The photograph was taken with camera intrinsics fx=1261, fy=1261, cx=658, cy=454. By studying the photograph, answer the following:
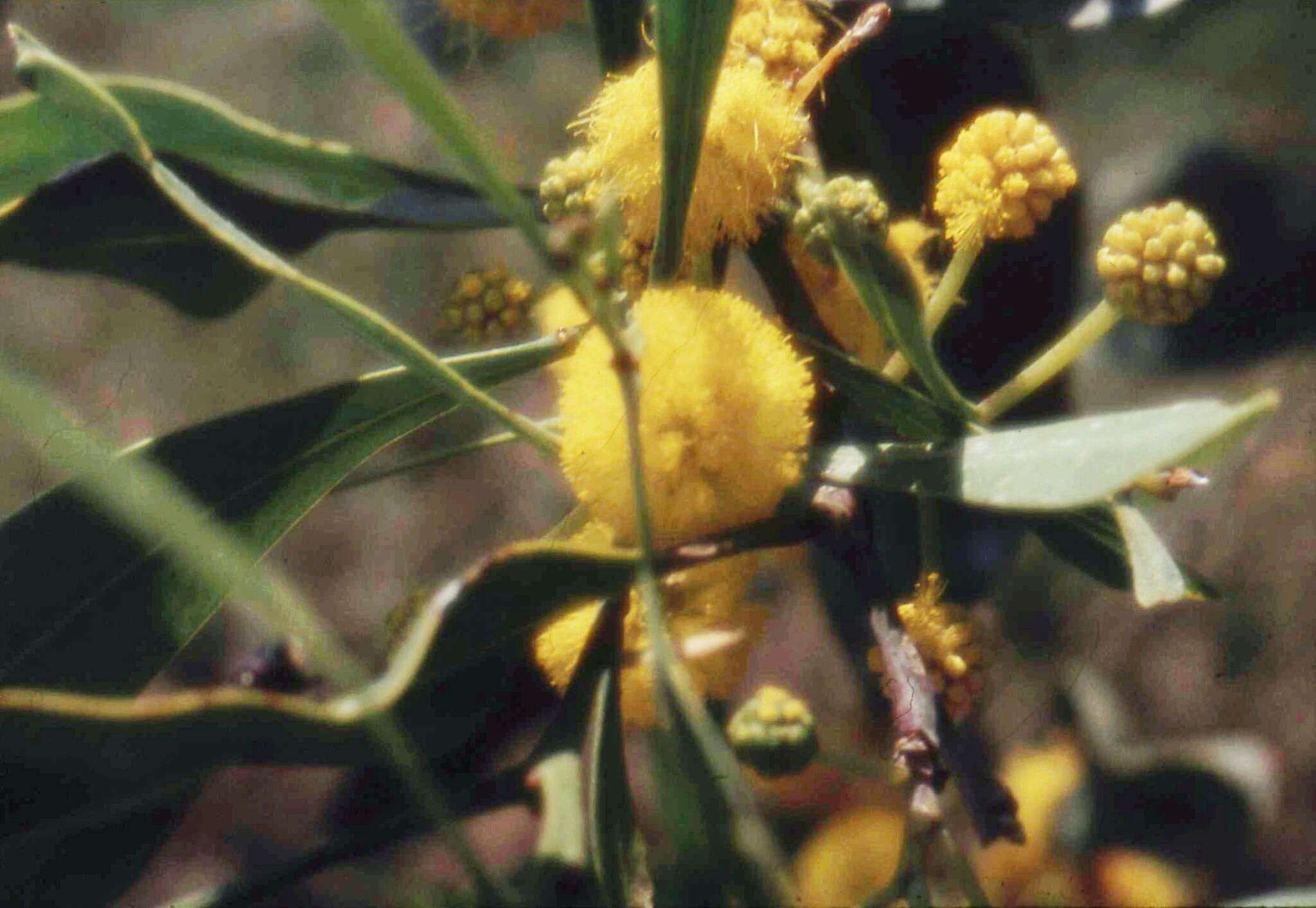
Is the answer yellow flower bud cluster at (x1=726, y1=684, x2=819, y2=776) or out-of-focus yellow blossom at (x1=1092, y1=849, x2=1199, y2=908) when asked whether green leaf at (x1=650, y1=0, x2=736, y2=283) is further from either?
out-of-focus yellow blossom at (x1=1092, y1=849, x2=1199, y2=908)

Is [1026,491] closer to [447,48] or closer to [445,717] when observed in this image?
[445,717]

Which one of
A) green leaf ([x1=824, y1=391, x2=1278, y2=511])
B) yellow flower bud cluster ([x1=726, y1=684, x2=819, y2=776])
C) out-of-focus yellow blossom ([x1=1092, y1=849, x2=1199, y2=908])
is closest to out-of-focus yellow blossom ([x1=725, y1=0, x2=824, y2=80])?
green leaf ([x1=824, y1=391, x2=1278, y2=511])

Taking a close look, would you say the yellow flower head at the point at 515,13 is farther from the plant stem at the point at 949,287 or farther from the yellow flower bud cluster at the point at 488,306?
the plant stem at the point at 949,287

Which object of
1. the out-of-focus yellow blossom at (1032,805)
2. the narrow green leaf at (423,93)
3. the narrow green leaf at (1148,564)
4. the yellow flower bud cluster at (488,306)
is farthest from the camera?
the out-of-focus yellow blossom at (1032,805)

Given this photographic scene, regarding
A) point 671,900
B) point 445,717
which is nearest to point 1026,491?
point 671,900

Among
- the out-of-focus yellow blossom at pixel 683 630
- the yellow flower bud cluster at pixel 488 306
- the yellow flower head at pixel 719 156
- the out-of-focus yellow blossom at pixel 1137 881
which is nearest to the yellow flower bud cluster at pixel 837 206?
the yellow flower head at pixel 719 156
